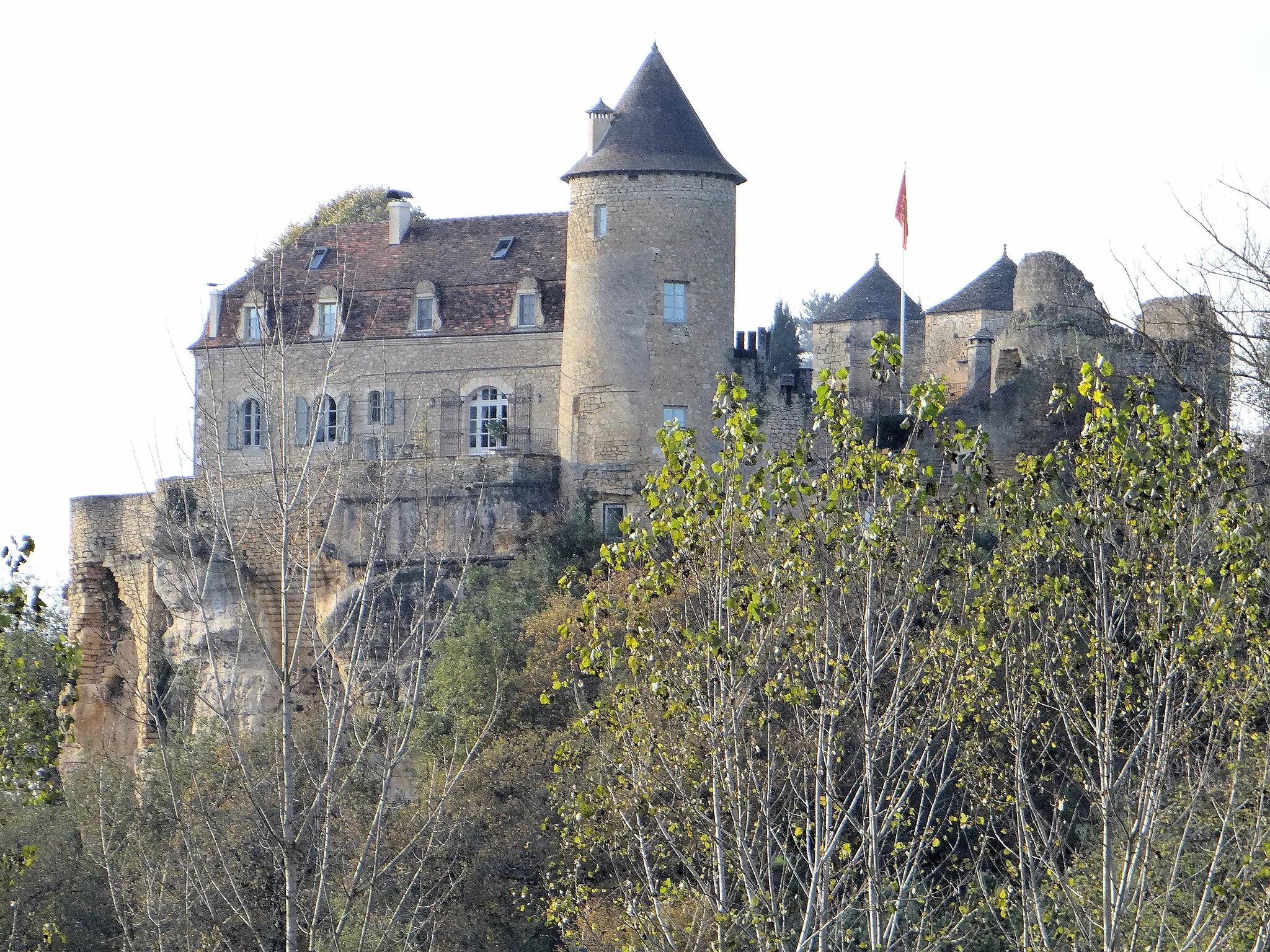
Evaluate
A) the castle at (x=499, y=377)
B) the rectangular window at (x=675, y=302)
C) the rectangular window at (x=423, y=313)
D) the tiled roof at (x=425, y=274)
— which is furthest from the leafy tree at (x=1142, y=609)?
the rectangular window at (x=423, y=313)

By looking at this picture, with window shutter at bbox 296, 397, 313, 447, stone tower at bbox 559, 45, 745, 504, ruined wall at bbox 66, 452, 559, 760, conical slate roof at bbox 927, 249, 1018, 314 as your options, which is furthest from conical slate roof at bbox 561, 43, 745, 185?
conical slate roof at bbox 927, 249, 1018, 314

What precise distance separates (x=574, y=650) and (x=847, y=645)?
7.82ft

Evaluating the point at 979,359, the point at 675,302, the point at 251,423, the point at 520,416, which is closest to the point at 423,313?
the point at 520,416

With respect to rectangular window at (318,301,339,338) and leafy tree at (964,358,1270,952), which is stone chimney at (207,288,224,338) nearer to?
rectangular window at (318,301,339,338)

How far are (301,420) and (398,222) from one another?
5.15 meters

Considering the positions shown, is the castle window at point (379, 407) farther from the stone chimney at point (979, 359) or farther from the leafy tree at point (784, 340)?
the leafy tree at point (784, 340)

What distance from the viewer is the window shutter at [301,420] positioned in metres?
39.9

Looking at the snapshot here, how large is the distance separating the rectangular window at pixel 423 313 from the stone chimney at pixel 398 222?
9.73 ft

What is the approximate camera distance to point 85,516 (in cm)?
4072

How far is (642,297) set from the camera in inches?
1401

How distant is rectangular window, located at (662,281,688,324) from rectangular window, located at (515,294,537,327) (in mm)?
3542

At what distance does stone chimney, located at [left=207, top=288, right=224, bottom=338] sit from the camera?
4141 centimetres

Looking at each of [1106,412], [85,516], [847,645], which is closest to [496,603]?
[85,516]

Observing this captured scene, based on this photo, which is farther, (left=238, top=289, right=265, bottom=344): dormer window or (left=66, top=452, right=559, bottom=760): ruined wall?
(left=238, top=289, right=265, bottom=344): dormer window
